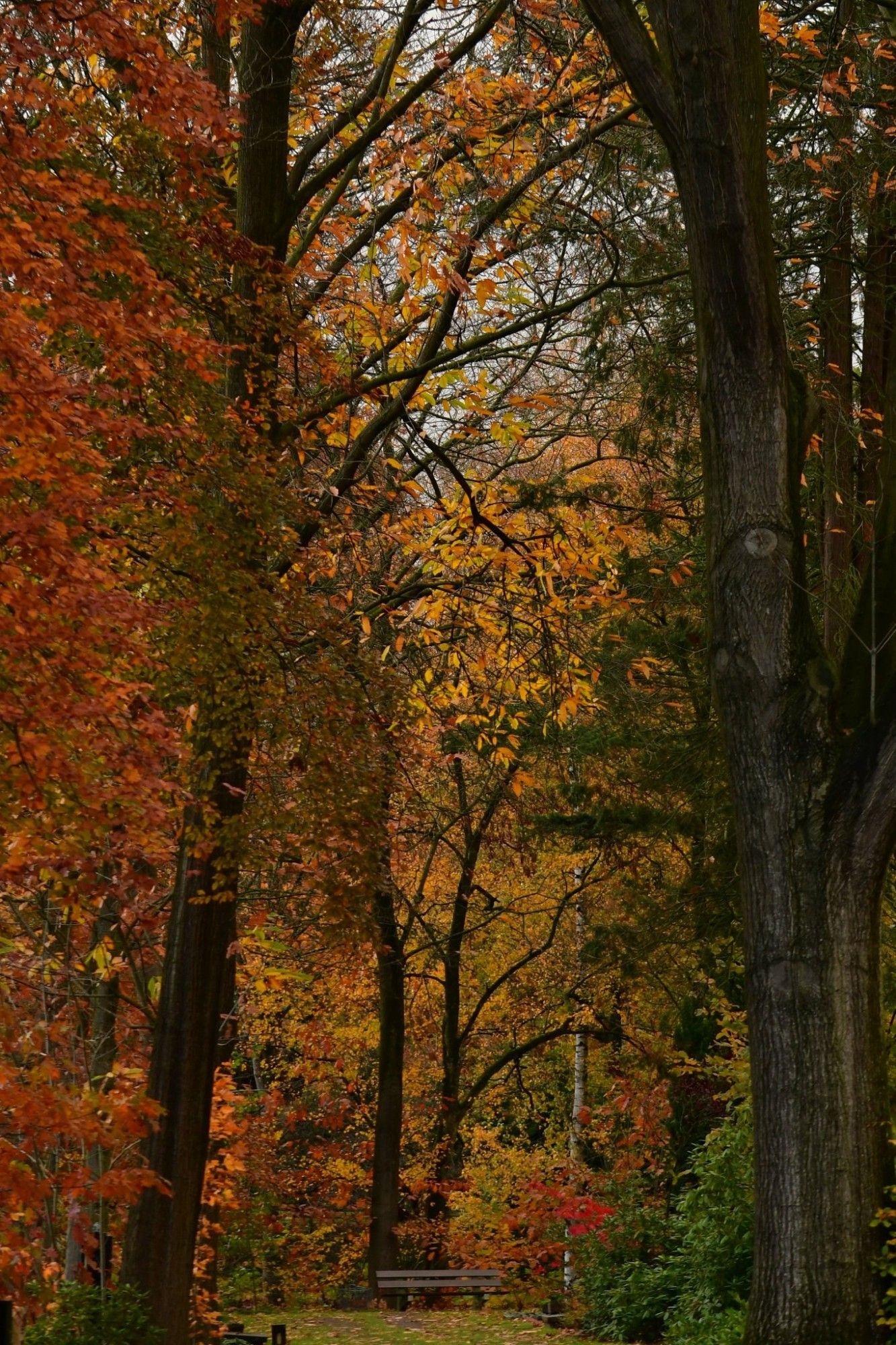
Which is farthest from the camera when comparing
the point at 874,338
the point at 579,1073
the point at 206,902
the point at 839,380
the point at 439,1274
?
the point at 579,1073

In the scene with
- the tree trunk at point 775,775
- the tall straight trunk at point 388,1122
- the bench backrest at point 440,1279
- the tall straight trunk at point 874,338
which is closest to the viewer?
the tree trunk at point 775,775

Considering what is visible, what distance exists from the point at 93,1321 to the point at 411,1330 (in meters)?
6.32

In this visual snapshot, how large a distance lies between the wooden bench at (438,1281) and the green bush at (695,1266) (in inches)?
118

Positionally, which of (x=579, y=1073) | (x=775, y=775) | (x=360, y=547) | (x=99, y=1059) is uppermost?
(x=360, y=547)

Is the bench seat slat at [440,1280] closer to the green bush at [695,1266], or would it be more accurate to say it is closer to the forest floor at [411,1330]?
the forest floor at [411,1330]

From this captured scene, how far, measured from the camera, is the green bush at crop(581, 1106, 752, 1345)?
9297mm

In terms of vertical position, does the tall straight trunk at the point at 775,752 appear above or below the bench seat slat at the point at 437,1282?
above

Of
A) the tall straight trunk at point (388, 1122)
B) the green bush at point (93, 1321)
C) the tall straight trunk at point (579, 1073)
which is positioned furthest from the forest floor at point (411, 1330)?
the green bush at point (93, 1321)

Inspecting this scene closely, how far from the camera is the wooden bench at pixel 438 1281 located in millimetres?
14891

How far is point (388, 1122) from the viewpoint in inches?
655

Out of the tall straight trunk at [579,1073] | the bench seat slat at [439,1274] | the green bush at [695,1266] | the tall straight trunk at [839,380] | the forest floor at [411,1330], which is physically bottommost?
the forest floor at [411,1330]

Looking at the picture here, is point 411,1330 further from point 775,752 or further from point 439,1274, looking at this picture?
point 775,752

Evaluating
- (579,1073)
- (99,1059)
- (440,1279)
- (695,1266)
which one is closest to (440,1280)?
(440,1279)

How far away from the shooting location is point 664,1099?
15.3 meters
